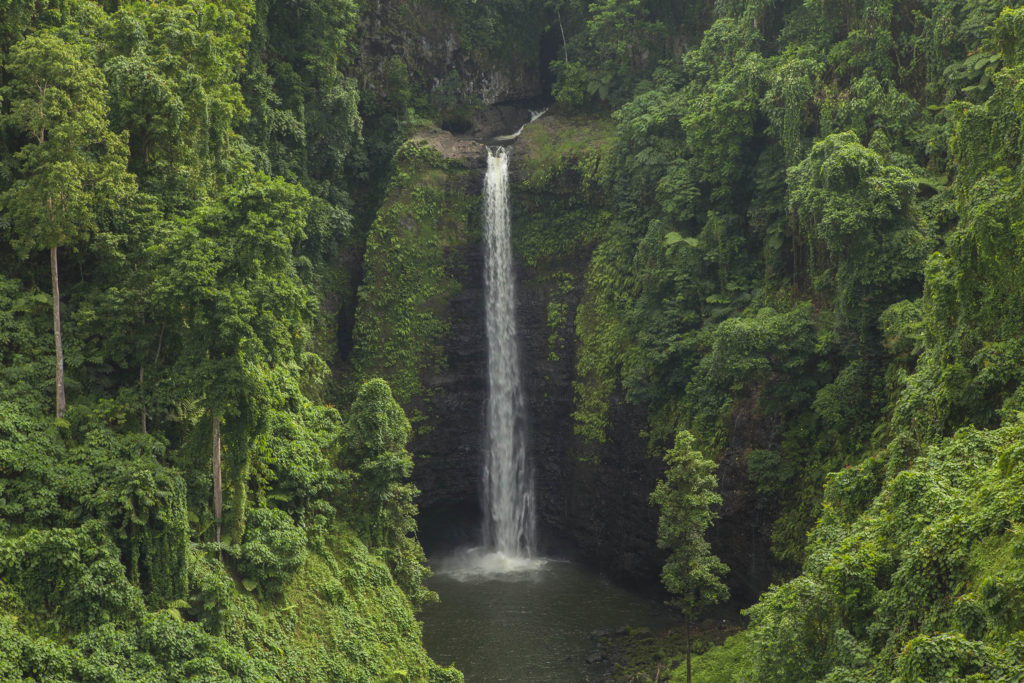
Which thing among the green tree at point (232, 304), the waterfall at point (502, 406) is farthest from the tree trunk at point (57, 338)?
the waterfall at point (502, 406)

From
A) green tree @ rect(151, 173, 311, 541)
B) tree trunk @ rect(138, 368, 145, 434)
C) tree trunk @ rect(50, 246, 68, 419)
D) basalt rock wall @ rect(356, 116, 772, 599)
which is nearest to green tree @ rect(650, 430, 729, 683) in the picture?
green tree @ rect(151, 173, 311, 541)

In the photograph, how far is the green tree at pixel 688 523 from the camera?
26.0 m

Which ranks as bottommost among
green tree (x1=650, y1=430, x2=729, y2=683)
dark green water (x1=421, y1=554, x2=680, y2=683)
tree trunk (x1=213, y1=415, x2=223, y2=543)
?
dark green water (x1=421, y1=554, x2=680, y2=683)

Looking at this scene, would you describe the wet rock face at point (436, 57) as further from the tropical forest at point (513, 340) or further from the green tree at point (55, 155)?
the green tree at point (55, 155)

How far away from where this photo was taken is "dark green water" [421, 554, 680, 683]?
3006 centimetres

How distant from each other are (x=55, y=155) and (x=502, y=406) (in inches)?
874

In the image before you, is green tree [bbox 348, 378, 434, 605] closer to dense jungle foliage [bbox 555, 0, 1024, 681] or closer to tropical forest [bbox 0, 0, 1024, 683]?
tropical forest [bbox 0, 0, 1024, 683]

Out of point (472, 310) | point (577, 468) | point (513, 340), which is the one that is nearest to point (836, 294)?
point (577, 468)

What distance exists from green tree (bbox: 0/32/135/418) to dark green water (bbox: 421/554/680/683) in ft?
47.4

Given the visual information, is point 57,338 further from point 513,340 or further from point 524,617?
point 513,340

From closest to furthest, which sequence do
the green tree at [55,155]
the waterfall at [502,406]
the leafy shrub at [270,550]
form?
the green tree at [55,155], the leafy shrub at [270,550], the waterfall at [502,406]

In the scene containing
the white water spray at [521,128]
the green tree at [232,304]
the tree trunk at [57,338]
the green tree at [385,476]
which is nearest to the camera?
the tree trunk at [57,338]

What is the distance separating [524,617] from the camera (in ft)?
109

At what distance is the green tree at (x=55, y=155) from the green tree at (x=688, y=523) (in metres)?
14.3
